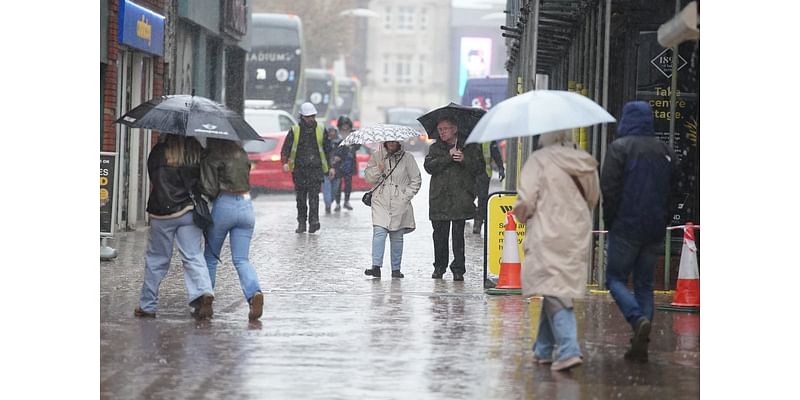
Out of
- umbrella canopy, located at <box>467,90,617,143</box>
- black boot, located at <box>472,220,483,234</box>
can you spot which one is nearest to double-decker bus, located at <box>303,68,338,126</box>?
black boot, located at <box>472,220,483,234</box>

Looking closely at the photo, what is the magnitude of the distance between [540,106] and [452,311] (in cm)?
321

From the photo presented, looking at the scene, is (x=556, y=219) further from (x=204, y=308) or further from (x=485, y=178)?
(x=485, y=178)

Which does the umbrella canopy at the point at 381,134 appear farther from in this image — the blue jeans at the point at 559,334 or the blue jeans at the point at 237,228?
the blue jeans at the point at 559,334

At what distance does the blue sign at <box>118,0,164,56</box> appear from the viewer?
20031 millimetres

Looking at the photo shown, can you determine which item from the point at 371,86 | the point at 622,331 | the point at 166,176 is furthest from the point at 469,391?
the point at 371,86

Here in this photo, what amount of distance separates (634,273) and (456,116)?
5.43 meters

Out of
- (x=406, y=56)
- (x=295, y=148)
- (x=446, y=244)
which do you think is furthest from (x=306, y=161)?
(x=406, y=56)

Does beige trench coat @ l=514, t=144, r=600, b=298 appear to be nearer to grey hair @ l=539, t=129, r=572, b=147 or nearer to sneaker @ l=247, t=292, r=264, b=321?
grey hair @ l=539, t=129, r=572, b=147

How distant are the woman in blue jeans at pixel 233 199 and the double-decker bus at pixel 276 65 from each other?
40.1m

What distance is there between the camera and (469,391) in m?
8.48

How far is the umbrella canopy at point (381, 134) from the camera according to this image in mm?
14719

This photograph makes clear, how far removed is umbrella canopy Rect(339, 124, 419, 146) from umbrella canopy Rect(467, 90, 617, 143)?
16.6 feet
